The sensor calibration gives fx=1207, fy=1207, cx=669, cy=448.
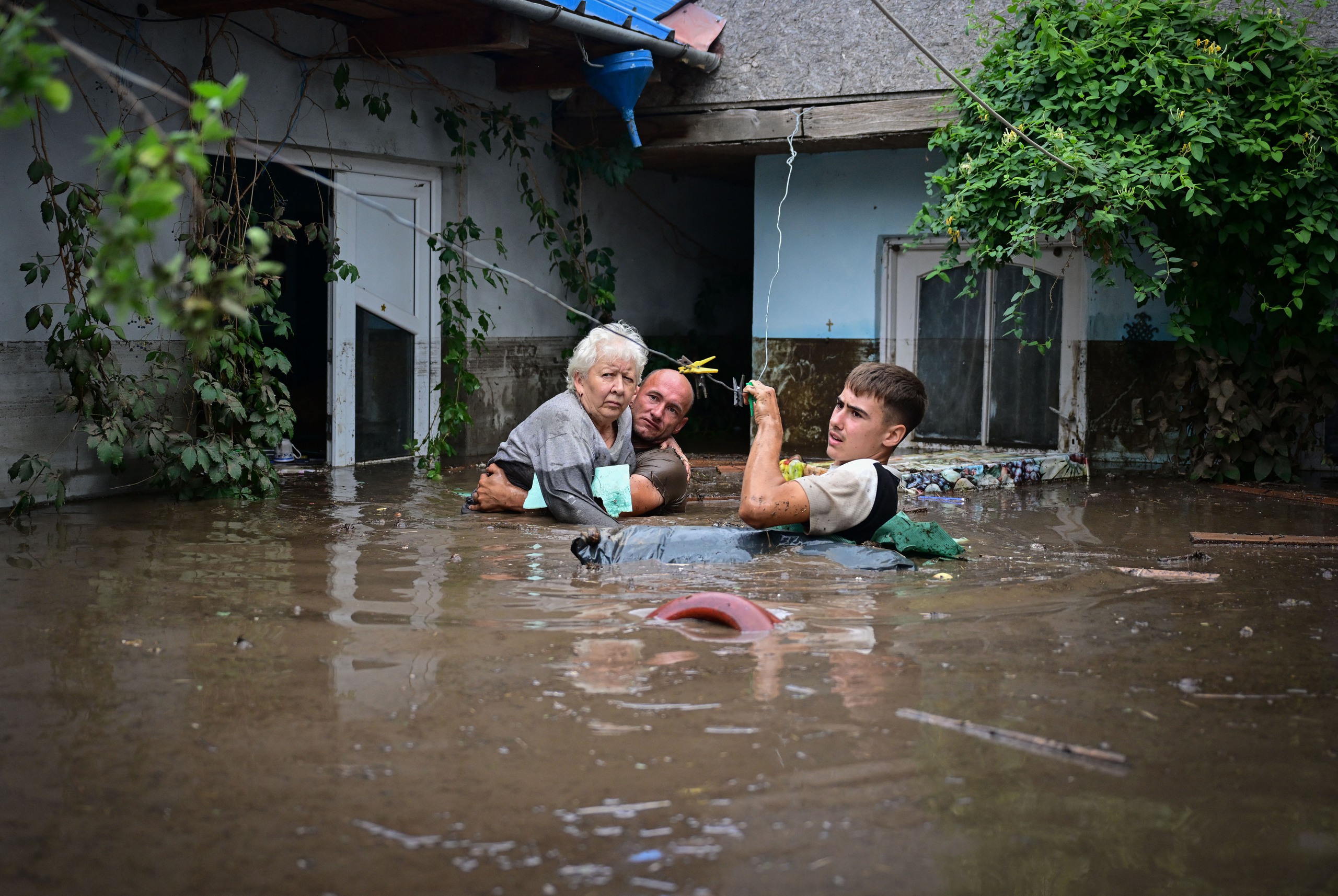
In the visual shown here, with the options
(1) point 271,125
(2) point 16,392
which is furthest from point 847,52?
(2) point 16,392

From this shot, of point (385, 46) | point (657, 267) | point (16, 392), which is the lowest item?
point (16, 392)

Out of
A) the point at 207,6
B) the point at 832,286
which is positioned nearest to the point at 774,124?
the point at 832,286

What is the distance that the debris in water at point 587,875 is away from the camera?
2275 millimetres

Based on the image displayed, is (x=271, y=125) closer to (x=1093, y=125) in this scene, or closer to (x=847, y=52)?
(x=847, y=52)

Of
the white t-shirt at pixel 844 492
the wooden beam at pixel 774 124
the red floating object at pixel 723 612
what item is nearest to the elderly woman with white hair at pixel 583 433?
the white t-shirt at pixel 844 492

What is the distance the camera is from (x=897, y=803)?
8.65 ft

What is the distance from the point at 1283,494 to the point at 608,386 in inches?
188

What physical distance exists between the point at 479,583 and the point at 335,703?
160 centimetres

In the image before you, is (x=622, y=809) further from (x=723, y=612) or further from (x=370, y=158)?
(x=370, y=158)

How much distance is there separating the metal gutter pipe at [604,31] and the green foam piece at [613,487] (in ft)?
10.9

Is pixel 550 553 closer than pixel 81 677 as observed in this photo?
No

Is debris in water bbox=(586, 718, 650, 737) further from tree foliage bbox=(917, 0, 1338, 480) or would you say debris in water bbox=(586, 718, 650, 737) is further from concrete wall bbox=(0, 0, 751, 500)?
tree foliage bbox=(917, 0, 1338, 480)

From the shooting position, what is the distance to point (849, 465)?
15.5 feet

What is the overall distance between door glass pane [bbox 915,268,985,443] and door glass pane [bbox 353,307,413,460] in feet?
14.2
